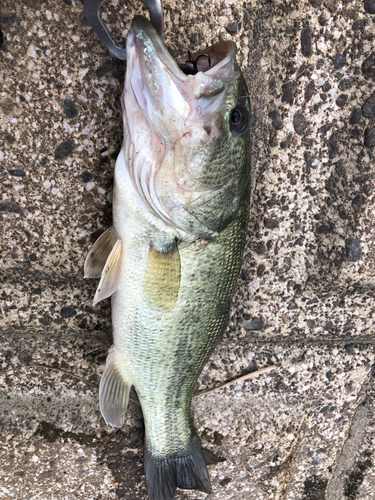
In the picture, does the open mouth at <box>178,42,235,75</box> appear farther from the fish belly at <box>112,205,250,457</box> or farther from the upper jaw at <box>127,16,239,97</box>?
the fish belly at <box>112,205,250,457</box>

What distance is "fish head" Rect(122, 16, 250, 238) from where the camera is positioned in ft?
3.47

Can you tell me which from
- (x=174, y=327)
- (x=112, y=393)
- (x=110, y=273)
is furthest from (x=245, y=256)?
(x=112, y=393)

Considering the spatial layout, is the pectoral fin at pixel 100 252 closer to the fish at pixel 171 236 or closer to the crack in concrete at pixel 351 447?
the fish at pixel 171 236

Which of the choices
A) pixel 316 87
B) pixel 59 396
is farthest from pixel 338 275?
pixel 59 396

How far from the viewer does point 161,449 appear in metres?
1.57

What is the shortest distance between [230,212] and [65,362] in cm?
105

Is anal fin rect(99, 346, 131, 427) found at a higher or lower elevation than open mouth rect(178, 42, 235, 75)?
lower

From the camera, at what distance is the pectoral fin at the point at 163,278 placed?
4.11ft

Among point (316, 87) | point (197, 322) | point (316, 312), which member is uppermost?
point (316, 87)

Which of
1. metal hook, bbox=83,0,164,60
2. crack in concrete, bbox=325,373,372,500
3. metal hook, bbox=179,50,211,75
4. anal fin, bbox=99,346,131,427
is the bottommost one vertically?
crack in concrete, bbox=325,373,372,500

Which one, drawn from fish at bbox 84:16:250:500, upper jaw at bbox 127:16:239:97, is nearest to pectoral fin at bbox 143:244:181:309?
fish at bbox 84:16:250:500

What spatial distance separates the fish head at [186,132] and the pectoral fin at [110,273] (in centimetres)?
21

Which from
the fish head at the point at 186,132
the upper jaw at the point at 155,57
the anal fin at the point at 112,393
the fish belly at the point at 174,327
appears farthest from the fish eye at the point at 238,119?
the anal fin at the point at 112,393

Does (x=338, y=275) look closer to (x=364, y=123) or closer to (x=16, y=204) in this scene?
(x=364, y=123)
